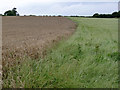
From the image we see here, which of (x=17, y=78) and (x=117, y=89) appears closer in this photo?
(x=17, y=78)

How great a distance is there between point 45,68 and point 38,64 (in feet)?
0.64

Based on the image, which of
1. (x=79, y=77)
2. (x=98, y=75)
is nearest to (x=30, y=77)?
(x=79, y=77)

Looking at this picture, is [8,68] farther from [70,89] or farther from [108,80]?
[108,80]

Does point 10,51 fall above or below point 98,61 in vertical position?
above

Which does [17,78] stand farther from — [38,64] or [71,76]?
[71,76]

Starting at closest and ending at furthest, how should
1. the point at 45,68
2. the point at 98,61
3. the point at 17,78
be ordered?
the point at 17,78, the point at 45,68, the point at 98,61

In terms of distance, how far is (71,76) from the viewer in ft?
9.09

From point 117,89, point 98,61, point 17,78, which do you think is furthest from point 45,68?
point 98,61

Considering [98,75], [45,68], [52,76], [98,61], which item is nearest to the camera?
[52,76]

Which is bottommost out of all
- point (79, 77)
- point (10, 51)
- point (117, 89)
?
point (117, 89)

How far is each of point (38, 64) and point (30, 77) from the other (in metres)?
0.50

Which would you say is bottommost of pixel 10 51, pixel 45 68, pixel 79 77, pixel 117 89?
pixel 117 89

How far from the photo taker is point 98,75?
3107 millimetres

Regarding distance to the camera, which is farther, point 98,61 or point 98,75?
point 98,61
